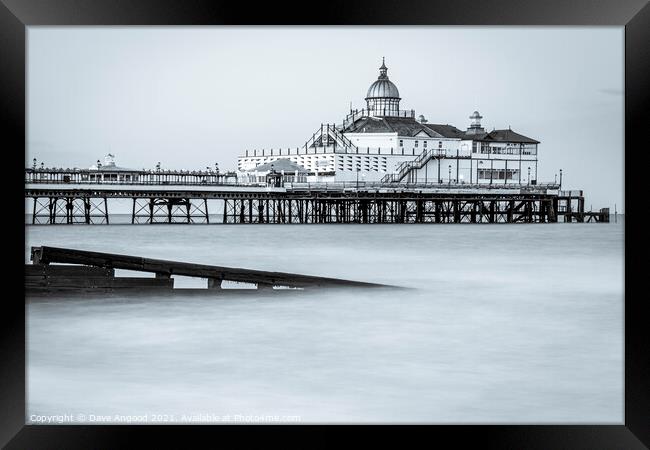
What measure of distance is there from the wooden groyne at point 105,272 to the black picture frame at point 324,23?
5.53 m

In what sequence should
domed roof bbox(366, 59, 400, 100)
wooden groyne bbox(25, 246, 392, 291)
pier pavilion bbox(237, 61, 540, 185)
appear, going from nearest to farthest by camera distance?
1. wooden groyne bbox(25, 246, 392, 291)
2. pier pavilion bbox(237, 61, 540, 185)
3. domed roof bbox(366, 59, 400, 100)

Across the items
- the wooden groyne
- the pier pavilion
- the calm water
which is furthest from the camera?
the pier pavilion

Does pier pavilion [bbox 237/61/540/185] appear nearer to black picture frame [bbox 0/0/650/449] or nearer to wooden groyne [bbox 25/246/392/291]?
wooden groyne [bbox 25/246/392/291]

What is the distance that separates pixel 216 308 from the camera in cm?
959

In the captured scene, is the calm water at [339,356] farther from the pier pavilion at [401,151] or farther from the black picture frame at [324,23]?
the pier pavilion at [401,151]

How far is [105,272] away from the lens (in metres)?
10.1

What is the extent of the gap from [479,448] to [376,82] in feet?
190

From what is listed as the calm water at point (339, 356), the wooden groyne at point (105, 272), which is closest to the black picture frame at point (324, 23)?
the calm water at point (339, 356)

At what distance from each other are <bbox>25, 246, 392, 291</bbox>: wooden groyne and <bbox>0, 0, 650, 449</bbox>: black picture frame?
5531 millimetres

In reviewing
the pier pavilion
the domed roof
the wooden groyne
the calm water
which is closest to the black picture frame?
the calm water

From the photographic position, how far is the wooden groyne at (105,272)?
380 inches

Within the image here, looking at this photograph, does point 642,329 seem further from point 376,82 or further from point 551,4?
point 376,82

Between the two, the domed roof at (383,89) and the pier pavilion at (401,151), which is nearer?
the pier pavilion at (401,151)

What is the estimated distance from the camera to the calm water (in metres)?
5.39
